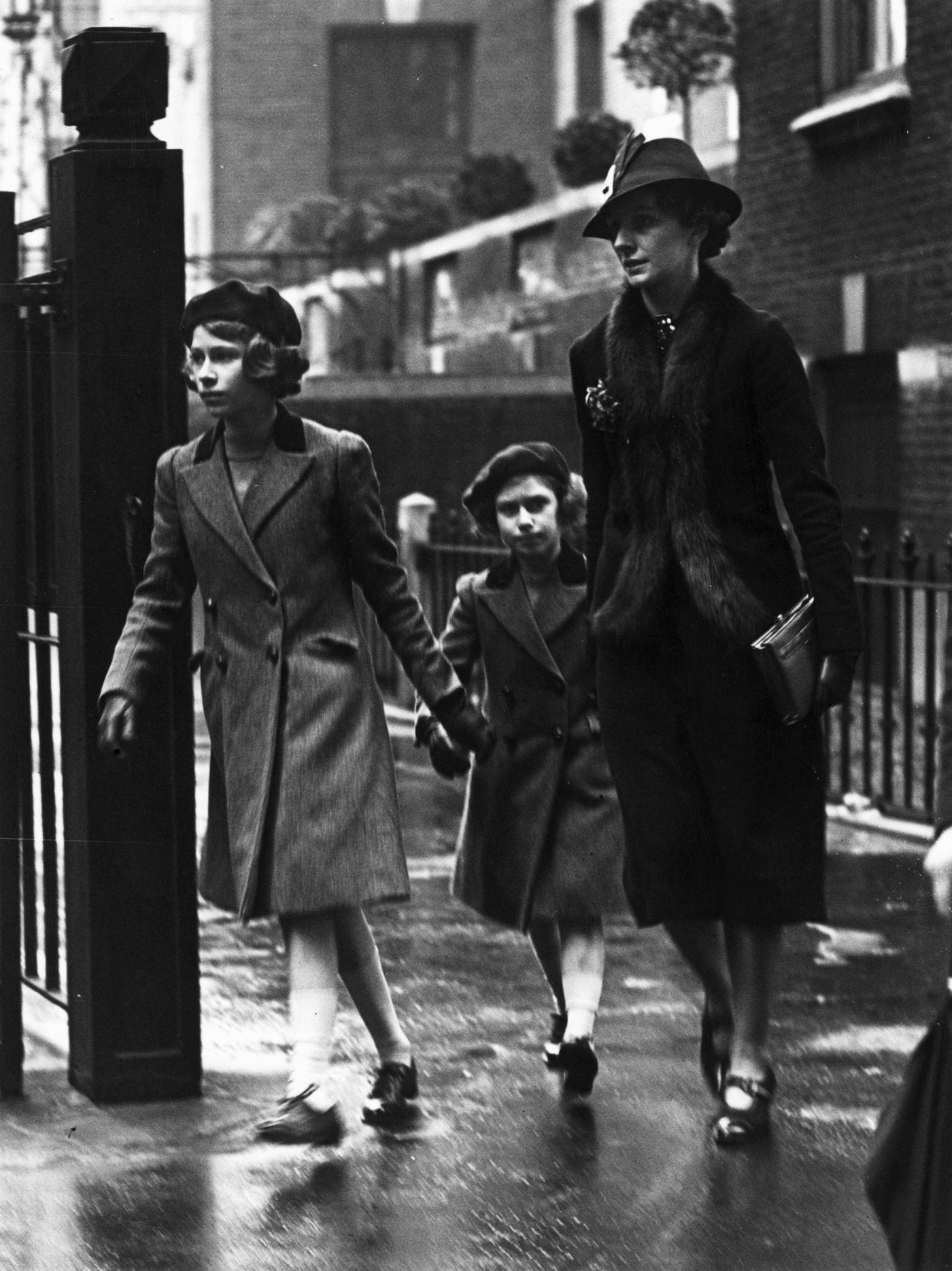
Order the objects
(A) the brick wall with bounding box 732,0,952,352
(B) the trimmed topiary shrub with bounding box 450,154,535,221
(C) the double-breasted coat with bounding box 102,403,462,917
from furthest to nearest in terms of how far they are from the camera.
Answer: (B) the trimmed topiary shrub with bounding box 450,154,535,221, (A) the brick wall with bounding box 732,0,952,352, (C) the double-breasted coat with bounding box 102,403,462,917

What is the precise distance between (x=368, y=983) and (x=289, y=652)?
2.46 ft

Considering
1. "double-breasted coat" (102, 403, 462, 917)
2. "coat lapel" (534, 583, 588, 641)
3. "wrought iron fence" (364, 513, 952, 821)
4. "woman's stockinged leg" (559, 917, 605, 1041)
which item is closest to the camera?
"double-breasted coat" (102, 403, 462, 917)

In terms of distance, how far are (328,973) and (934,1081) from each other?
7.68 ft

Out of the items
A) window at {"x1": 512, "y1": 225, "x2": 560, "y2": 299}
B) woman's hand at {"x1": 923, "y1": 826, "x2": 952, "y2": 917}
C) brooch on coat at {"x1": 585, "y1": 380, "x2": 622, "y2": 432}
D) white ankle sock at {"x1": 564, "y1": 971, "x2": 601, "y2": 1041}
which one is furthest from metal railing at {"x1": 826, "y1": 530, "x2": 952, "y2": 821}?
window at {"x1": 512, "y1": 225, "x2": 560, "y2": 299}

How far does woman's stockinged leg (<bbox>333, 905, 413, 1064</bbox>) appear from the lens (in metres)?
5.61

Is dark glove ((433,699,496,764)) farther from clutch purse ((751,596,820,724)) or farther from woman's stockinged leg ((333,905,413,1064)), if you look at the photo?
clutch purse ((751,596,820,724))

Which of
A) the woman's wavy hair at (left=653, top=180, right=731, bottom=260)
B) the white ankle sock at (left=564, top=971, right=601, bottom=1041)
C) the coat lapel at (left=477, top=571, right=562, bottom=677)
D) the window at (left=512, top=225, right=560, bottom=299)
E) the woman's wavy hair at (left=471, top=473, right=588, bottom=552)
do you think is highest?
the window at (left=512, top=225, right=560, bottom=299)

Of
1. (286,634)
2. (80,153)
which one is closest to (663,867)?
(286,634)

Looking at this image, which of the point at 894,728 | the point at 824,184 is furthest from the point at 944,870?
the point at 824,184

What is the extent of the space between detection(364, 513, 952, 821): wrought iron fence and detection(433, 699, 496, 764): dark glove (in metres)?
1.81

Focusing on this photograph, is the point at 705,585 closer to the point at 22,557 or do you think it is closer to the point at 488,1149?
the point at 488,1149

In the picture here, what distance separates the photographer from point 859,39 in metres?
15.6

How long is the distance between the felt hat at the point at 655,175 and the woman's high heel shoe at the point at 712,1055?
5.67 ft

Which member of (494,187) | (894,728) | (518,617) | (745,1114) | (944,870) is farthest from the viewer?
(494,187)
